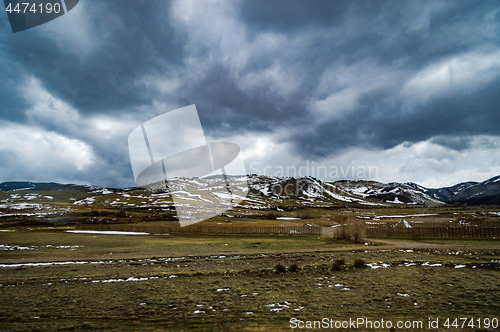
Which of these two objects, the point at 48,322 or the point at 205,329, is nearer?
the point at 205,329

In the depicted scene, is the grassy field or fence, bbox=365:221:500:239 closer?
the grassy field

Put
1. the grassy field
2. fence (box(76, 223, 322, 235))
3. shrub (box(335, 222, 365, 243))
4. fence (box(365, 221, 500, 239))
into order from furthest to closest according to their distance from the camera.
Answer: fence (box(76, 223, 322, 235))
fence (box(365, 221, 500, 239))
shrub (box(335, 222, 365, 243))
the grassy field

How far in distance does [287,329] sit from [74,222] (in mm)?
87247

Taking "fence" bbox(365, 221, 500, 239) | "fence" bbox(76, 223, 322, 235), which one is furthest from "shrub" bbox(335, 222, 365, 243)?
"fence" bbox(76, 223, 322, 235)

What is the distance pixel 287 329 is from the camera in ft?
27.2

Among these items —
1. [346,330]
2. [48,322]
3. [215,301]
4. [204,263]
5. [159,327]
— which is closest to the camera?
[346,330]

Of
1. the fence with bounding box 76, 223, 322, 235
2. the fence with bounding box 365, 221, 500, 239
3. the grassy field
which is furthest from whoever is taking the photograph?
the fence with bounding box 76, 223, 322, 235

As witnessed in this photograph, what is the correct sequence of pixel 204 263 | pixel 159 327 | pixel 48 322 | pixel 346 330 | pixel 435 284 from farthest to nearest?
pixel 204 263 → pixel 435 284 → pixel 48 322 → pixel 159 327 → pixel 346 330

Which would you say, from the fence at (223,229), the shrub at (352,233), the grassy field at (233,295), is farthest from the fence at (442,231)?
the grassy field at (233,295)

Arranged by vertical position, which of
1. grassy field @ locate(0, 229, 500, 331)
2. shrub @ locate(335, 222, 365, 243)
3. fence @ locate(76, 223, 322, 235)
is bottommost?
fence @ locate(76, 223, 322, 235)

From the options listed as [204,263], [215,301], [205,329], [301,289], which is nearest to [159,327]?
[205,329]

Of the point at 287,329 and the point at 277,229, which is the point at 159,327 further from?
the point at 277,229

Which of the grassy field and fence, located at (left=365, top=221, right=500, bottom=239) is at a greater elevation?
the grassy field

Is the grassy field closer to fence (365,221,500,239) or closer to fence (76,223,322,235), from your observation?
fence (365,221,500,239)
